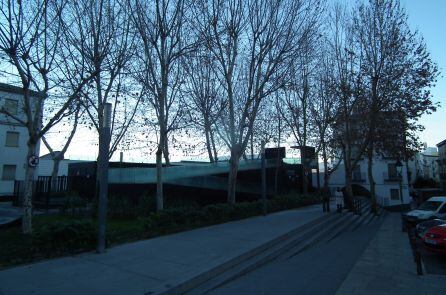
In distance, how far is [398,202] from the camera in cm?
4925

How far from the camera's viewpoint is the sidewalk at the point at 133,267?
5660mm

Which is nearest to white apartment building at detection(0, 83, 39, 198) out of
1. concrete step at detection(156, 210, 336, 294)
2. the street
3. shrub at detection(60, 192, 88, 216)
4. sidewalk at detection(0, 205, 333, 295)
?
shrub at detection(60, 192, 88, 216)

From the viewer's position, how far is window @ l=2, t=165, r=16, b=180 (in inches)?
1238

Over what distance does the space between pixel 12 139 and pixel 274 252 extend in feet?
100

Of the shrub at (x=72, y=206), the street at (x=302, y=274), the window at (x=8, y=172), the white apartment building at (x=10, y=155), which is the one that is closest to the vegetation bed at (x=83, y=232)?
the shrub at (x=72, y=206)

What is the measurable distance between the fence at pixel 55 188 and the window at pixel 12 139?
42.3 feet

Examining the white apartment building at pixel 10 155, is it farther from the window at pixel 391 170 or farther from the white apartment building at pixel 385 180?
the window at pixel 391 170

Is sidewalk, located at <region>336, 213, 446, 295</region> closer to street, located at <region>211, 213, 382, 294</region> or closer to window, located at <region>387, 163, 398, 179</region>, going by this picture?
street, located at <region>211, 213, 382, 294</region>

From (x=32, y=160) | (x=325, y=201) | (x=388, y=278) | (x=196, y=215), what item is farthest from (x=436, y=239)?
(x=32, y=160)

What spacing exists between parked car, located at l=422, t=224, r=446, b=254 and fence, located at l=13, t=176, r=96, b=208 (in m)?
15.5

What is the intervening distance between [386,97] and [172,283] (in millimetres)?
19736

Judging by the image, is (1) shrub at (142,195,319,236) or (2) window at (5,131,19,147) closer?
(1) shrub at (142,195,319,236)

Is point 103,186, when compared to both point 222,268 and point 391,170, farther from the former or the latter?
point 391,170

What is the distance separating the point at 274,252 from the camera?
9477 mm
